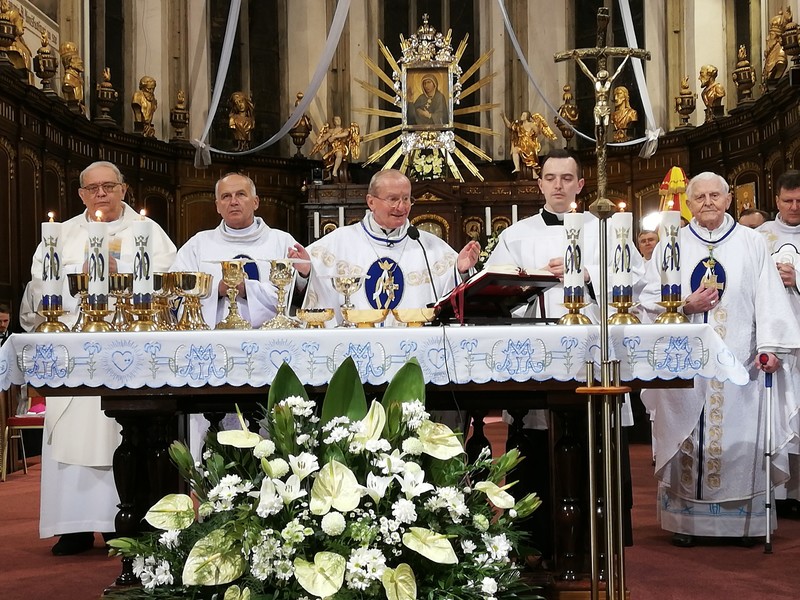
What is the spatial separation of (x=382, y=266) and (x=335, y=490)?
2508 mm

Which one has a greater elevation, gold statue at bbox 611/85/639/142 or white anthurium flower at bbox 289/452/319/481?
gold statue at bbox 611/85/639/142

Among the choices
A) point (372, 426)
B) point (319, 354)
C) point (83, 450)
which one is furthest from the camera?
point (83, 450)

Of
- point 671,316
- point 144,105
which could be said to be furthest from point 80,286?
point 144,105

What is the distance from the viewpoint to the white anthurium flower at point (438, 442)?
111 inches

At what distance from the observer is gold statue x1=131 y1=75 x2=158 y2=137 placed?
1334 centimetres

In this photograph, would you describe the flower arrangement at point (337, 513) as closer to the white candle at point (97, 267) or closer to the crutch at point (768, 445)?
the white candle at point (97, 267)

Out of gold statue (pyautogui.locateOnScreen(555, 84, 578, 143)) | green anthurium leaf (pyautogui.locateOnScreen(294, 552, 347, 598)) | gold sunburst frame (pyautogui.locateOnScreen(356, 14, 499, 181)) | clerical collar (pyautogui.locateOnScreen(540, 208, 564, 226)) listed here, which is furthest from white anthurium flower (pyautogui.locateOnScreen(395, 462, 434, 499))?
gold statue (pyautogui.locateOnScreen(555, 84, 578, 143))

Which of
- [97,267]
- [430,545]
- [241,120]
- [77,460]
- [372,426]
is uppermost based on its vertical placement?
[241,120]

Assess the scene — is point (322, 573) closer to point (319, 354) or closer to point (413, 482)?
point (413, 482)

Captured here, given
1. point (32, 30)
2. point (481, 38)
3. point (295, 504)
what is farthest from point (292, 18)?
point (295, 504)

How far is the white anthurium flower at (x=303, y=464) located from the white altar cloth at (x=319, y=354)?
2.93 feet

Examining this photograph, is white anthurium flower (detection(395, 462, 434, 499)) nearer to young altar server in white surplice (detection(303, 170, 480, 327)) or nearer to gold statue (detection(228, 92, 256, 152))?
young altar server in white surplice (detection(303, 170, 480, 327))

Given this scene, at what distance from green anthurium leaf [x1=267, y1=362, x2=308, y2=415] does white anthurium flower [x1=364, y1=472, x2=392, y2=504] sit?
35 cm

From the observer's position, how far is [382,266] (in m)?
5.11
